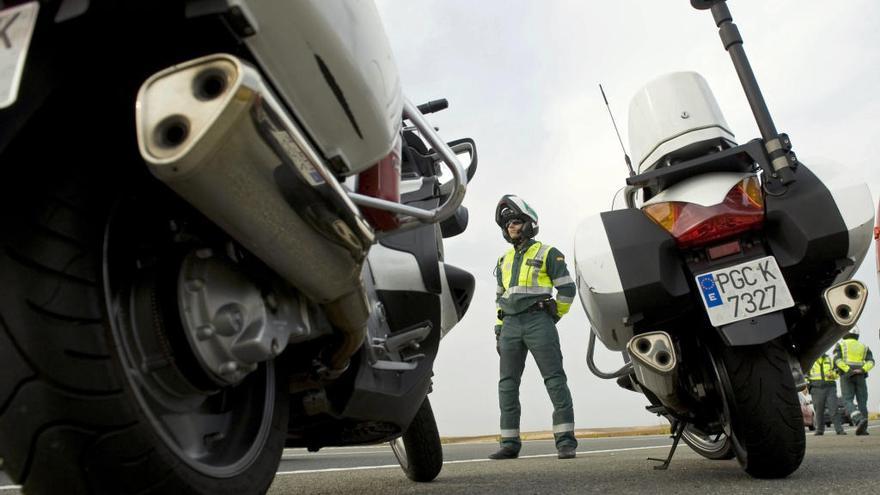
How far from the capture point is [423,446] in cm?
371

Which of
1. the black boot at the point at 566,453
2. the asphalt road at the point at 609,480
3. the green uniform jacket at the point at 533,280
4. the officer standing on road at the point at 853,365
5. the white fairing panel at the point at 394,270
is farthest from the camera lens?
the officer standing on road at the point at 853,365

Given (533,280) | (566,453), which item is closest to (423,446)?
(566,453)

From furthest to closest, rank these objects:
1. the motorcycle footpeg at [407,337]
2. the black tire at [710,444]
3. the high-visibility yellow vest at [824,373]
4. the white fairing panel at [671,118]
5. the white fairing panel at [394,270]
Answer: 1. the high-visibility yellow vest at [824,373]
2. the black tire at [710,444]
3. the white fairing panel at [671,118]
4. the white fairing panel at [394,270]
5. the motorcycle footpeg at [407,337]

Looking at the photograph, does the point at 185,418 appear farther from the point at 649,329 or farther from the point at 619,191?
the point at 619,191

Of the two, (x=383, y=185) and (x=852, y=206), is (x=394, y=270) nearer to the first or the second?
(x=383, y=185)

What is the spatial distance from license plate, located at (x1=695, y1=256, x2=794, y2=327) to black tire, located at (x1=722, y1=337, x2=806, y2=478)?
131mm

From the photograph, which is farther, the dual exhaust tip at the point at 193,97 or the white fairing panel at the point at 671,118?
the white fairing panel at the point at 671,118

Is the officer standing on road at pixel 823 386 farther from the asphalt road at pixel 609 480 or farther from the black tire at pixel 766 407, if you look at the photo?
the black tire at pixel 766 407

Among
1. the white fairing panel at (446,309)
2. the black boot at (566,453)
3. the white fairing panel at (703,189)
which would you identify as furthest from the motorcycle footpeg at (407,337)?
the black boot at (566,453)

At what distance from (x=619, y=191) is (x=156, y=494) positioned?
116 inches

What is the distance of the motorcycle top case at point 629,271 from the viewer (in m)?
3.06

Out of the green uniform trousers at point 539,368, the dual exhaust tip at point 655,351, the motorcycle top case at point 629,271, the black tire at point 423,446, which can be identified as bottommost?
the green uniform trousers at point 539,368

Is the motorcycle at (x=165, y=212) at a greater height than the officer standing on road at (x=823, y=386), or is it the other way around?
the motorcycle at (x=165, y=212)

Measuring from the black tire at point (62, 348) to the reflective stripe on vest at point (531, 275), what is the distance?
5.11 meters
